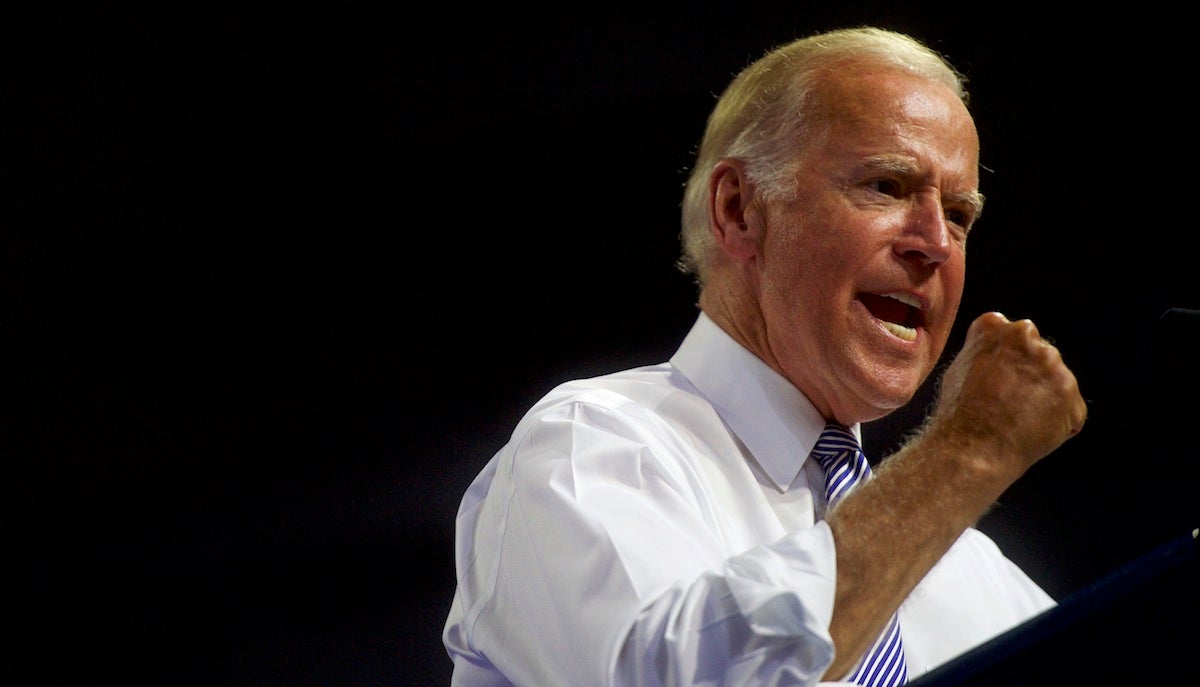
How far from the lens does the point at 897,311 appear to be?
58.4 inches

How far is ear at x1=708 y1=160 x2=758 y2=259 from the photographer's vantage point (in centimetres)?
155

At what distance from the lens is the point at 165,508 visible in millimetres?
1650

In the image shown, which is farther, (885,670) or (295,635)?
(295,635)

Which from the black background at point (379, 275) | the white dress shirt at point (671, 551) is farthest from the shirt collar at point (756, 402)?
the black background at point (379, 275)

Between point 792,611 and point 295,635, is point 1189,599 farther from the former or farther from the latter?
point 295,635

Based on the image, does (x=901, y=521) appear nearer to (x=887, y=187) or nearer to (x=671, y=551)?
(x=671, y=551)

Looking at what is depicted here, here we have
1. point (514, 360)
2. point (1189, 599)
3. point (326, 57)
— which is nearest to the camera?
point (1189, 599)

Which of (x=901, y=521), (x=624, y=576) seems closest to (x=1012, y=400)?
(x=901, y=521)

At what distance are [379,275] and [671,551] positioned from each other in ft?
2.93

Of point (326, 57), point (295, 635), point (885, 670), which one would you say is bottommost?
point (295, 635)

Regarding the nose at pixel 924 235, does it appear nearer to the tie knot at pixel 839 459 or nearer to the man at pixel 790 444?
the man at pixel 790 444

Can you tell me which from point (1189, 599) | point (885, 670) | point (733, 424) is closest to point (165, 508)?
point (733, 424)

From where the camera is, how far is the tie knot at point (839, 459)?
1435 millimetres

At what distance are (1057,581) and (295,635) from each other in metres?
1.34
